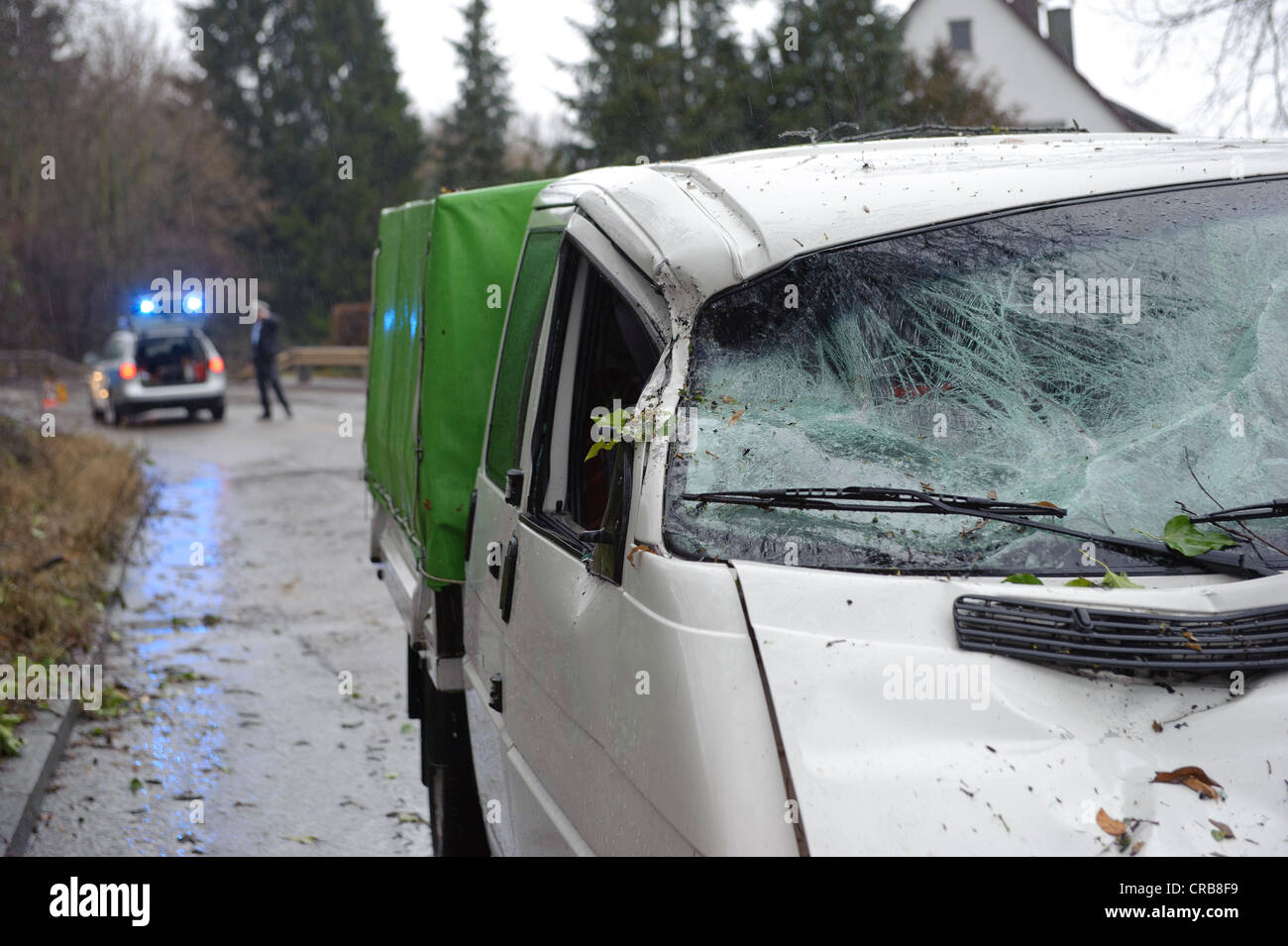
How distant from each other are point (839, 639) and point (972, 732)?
10.1 inches

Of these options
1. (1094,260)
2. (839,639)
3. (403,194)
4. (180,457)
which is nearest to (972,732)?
(839,639)

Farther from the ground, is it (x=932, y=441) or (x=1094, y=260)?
(x=1094, y=260)

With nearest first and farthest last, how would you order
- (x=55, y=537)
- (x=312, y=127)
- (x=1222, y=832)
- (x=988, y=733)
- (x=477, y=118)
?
(x=1222, y=832), (x=988, y=733), (x=55, y=537), (x=477, y=118), (x=312, y=127)

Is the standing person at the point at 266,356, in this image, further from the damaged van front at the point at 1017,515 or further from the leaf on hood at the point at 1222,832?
the leaf on hood at the point at 1222,832

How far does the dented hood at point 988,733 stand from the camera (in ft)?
6.72

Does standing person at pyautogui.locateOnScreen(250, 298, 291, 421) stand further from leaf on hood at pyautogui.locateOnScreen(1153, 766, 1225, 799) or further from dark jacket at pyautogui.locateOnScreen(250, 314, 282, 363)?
leaf on hood at pyautogui.locateOnScreen(1153, 766, 1225, 799)

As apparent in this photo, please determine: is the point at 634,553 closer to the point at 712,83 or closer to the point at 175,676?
the point at 175,676

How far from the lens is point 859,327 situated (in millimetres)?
2900

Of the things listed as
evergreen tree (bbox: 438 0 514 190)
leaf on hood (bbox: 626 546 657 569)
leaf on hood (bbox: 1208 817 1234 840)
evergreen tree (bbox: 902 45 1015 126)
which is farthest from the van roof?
evergreen tree (bbox: 438 0 514 190)

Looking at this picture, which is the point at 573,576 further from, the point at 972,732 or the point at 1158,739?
the point at 1158,739

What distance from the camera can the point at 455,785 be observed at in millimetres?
4625

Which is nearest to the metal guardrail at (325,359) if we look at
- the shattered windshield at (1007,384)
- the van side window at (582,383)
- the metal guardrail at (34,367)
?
the metal guardrail at (34,367)

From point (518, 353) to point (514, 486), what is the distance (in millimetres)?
666

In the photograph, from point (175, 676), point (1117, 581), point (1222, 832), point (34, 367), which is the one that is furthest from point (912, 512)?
point (34, 367)
